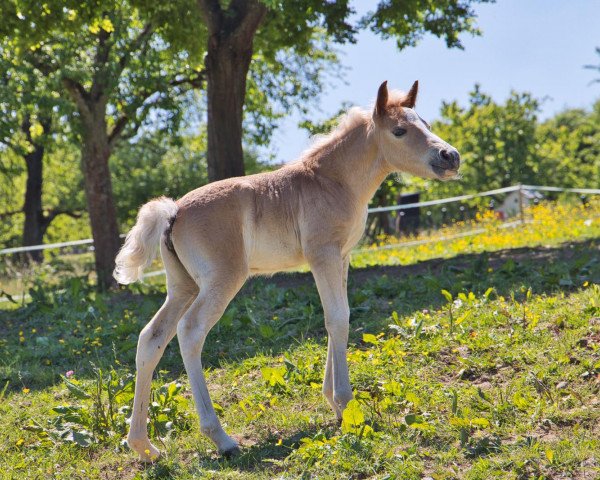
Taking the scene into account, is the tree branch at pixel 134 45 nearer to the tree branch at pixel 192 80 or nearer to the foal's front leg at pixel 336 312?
the tree branch at pixel 192 80

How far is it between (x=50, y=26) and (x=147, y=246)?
7.49 meters

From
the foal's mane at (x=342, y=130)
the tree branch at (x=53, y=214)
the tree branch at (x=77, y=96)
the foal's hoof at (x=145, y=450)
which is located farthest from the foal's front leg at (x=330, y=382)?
the tree branch at (x=53, y=214)

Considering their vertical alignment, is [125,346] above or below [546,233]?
below

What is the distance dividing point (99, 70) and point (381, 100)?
424 inches

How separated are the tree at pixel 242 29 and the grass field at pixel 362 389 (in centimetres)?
396

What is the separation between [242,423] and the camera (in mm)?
5426

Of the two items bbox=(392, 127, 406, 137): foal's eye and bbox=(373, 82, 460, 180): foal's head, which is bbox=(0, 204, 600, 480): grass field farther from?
bbox=(392, 127, 406, 137): foal's eye

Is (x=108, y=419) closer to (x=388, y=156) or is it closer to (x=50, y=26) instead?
(x=388, y=156)

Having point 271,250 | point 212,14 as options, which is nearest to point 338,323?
point 271,250

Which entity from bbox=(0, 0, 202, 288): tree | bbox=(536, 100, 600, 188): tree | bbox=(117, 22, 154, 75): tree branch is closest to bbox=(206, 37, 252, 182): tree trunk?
bbox=(0, 0, 202, 288): tree

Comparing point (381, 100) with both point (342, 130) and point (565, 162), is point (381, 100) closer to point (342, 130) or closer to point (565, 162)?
point (342, 130)

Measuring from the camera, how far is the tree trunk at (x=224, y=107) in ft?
38.3

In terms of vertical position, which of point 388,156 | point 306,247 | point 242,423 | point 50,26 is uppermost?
point 50,26

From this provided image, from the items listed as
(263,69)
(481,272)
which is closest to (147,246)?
(481,272)
